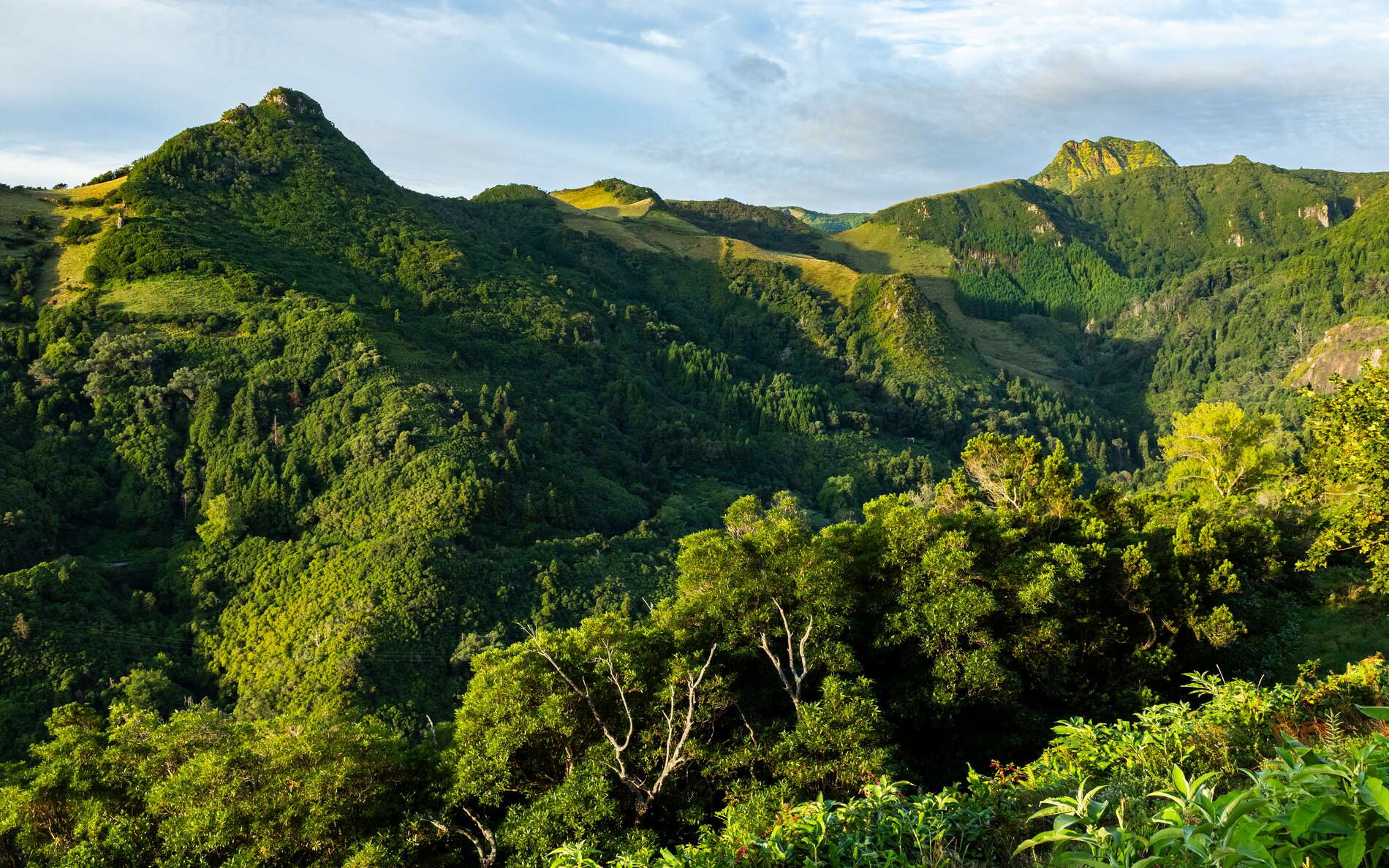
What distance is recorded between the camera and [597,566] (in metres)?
72.1

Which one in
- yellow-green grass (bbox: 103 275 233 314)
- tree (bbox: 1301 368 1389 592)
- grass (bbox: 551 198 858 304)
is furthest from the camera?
grass (bbox: 551 198 858 304)

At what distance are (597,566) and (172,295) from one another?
59.4 metres

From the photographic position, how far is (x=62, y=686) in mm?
45875

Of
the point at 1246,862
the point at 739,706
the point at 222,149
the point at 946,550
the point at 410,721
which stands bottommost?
the point at 410,721

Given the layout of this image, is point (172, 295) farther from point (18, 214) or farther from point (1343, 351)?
point (1343, 351)

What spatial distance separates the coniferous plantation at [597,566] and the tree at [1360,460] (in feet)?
0.41

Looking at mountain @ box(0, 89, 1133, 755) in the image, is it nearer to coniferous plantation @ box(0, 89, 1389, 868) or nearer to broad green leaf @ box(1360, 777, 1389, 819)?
coniferous plantation @ box(0, 89, 1389, 868)

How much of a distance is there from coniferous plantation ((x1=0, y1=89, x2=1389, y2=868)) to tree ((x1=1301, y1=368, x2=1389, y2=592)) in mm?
124

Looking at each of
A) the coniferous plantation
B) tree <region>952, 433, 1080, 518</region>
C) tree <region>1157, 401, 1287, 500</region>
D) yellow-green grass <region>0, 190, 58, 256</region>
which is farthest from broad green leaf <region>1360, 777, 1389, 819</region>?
yellow-green grass <region>0, 190, 58, 256</region>

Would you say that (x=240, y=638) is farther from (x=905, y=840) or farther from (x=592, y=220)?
(x=592, y=220)

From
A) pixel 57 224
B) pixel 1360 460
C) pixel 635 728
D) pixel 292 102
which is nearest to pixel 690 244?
pixel 292 102

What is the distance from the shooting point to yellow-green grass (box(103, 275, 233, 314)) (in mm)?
83625

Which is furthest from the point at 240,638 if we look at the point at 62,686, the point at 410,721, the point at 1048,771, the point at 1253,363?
the point at 1253,363

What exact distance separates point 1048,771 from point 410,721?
4543 cm
